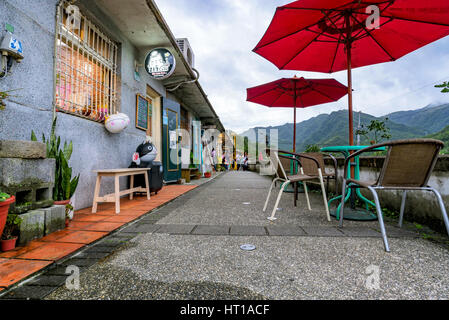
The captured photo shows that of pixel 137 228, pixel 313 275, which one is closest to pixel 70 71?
pixel 137 228

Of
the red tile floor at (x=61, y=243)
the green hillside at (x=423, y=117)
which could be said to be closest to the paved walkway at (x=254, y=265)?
the red tile floor at (x=61, y=243)

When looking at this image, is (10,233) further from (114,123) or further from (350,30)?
(350,30)

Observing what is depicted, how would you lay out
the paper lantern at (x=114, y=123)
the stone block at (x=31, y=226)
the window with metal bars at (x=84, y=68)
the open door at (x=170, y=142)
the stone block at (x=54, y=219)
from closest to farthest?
1. the stone block at (x=31, y=226)
2. the stone block at (x=54, y=219)
3. the window with metal bars at (x=84, y=68)
4. the paper lantern at (x=114, y=123)
5. the open door at (x=170, y=142)

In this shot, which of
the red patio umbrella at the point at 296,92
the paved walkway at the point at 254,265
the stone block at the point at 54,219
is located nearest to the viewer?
the paved walkway at the point at 254,265

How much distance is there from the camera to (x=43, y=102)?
8.02 ft

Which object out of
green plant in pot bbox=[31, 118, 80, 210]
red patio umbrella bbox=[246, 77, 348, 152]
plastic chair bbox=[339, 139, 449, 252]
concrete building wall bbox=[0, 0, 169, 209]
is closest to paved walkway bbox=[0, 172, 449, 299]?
plastic chair bbox=[339, 139, 449, 252]

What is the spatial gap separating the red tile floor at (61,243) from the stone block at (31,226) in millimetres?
53

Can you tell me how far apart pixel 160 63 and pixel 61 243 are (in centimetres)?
372

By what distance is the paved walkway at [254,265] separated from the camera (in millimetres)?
1171

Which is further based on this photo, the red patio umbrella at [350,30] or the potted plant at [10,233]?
the red patio umbrella at [350,30]

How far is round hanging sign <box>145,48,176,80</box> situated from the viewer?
173 inches

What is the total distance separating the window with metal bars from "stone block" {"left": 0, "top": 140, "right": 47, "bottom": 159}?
0.93 metres

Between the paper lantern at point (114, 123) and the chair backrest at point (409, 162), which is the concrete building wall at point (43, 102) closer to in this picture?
the paper lantern at point (114, 123)
